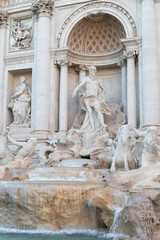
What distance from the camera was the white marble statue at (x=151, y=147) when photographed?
962 cm

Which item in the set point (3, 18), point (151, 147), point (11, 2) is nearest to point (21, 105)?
point (3, 18)

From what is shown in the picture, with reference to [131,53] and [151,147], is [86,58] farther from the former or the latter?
[151,147]

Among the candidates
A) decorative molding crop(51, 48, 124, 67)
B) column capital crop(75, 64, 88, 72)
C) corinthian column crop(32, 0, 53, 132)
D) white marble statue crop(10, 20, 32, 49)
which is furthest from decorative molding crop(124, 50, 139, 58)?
white marble statue crop(10, 20, 32, 49)

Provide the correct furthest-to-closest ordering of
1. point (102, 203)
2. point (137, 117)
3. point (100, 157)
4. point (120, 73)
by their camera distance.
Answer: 1. point (120, 73)
2. point (137, 117)
3. point (100, 157)
4. point (102, 203)

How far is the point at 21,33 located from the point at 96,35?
4055 millimetres

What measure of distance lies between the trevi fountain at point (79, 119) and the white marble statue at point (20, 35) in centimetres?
6

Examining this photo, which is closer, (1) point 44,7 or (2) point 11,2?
(1) point 44,7

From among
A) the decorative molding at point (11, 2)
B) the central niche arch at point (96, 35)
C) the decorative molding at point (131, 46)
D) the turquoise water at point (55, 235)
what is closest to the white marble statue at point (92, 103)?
the decorative molding at point (131, 46)

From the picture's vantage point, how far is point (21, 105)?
53.0 ft

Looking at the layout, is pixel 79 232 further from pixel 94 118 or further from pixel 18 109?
pixel 18 109

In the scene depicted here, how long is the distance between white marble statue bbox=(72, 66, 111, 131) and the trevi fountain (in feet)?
0.16

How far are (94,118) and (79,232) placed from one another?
7255 mm

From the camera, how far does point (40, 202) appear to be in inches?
313

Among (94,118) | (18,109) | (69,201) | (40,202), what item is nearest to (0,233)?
(40,202)
